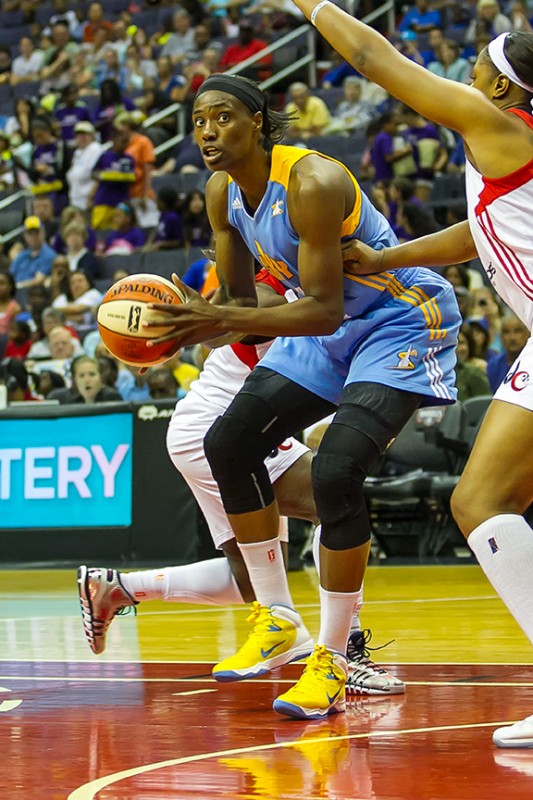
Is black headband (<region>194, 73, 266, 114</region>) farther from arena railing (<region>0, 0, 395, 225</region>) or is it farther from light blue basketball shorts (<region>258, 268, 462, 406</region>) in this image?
arena railing (<region>0, 0, 395, 225</region>)

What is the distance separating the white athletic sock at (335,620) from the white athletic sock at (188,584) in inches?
45.9

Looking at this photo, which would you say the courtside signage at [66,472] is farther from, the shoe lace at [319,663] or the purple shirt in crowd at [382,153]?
the shoe lace at [319,663]

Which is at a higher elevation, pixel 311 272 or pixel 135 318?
pixel 311 272

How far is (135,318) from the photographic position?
175 inches

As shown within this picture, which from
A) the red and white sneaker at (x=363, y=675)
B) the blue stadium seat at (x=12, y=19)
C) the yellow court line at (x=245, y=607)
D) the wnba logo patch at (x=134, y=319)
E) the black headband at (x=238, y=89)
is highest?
the black headband at (x=238, y=89)

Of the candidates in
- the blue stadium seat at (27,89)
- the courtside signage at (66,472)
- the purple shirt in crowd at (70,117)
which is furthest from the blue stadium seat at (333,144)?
the blue stadium seat at (27,89)

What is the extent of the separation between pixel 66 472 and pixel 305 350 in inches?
234


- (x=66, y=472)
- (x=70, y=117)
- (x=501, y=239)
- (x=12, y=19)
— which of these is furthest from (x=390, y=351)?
(x=12, y=19)

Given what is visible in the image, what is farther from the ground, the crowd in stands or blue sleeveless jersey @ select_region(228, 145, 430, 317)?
blue sleeveless jersey @ select_region(228, 145, 430, 317)

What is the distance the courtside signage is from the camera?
1041 centimetres

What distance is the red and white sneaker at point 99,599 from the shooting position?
5.34 meters

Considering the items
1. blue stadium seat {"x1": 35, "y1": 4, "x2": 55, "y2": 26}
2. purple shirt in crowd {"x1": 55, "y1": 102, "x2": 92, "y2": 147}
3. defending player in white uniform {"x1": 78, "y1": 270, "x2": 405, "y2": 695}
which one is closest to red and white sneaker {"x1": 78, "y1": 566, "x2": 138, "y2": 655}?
defending player in white uniform {"x1": 78, "y1": 270, "x2": 405, "y2": 695}

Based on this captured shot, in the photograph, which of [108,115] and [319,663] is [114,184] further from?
[319,663]

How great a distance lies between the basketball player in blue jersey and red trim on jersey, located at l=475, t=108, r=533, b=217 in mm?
782
